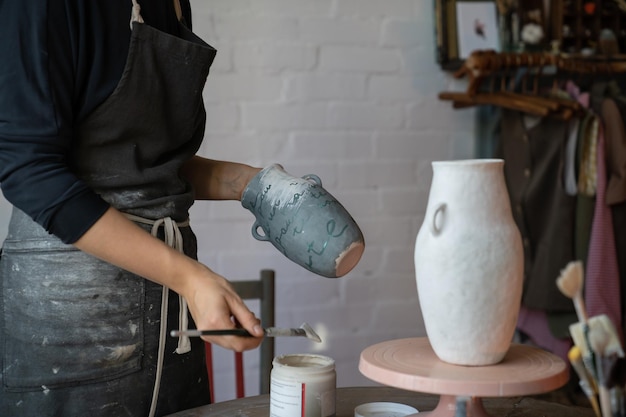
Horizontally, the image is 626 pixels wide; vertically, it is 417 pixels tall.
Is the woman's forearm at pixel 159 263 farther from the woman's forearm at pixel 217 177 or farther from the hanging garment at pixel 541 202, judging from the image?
the hanging garment at pixel 541 202

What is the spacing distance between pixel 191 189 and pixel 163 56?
21 cm

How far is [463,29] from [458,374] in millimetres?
1630

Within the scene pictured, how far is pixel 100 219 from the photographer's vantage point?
985 mm

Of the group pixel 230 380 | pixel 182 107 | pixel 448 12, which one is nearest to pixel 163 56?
pixel 182 107

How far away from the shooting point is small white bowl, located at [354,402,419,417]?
1.08 meters

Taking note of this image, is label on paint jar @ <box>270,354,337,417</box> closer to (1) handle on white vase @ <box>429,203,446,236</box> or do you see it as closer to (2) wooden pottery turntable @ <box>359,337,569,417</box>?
(2) wooden pottery turntable @ <box>359,337,569,417</box>

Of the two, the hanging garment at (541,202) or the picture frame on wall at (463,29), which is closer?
the hanging garment at (541,202)

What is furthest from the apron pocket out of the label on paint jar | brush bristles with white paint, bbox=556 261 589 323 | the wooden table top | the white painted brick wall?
the white painted brick wall

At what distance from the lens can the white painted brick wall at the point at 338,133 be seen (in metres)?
2.18

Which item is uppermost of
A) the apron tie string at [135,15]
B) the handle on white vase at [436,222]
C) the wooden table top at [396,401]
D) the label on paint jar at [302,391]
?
the apron tie string at [135,15]

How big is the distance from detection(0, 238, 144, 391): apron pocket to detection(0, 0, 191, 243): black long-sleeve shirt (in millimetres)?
143

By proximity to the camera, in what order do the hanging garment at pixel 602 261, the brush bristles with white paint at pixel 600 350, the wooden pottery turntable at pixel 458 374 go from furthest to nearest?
the hanging garment at pixel 602 261 → the wooden pottery turntable at pixel 458 374 → the brush bristles with white paint at pixel 600 350

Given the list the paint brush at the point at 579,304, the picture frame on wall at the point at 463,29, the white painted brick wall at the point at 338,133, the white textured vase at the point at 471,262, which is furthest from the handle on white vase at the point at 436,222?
the picture frame on wall at the point at 463,29

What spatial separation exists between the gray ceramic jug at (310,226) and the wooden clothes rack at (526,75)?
47.4 inches
